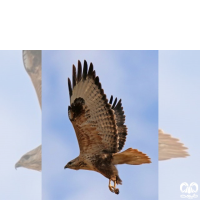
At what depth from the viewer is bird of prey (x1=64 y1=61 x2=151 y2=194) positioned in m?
3.90

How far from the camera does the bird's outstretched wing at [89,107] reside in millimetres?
3896

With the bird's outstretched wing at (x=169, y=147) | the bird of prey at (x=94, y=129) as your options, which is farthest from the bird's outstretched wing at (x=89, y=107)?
the bird's outstretched wing at (x=169, y=147)

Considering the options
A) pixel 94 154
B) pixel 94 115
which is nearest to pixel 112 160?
pixel 94 154

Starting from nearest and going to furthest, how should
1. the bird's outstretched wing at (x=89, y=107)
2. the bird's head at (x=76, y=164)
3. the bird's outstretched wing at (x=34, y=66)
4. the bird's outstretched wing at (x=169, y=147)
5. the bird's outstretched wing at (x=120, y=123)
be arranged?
the bird's outstretched wing at (x=89, y=107)
the bird's head at (x=76, y=164)
the bird's outstretched wing at (x=120, y=123)
the bird's outstretched wing at (x=169, y=147)
the bird's outstretched wing at (x=34, y=66)

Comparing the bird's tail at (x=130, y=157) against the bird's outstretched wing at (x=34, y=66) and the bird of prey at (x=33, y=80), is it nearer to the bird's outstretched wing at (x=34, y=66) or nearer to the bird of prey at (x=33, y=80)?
the bird of prey at (x=33, y=80)

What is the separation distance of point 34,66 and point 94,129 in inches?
51.3

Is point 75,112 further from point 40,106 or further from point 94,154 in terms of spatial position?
point 40,106

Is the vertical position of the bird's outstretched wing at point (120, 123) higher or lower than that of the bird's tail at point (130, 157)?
higher

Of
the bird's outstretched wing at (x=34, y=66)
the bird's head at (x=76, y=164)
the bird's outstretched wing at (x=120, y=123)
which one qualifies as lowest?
the bird's head at (x=76, y=164)

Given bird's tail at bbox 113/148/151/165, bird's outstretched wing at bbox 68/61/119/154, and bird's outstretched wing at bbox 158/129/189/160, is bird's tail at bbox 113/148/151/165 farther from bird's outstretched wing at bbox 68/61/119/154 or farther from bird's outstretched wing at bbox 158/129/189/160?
bird's outstretched wing at bbox 158/129/189/160

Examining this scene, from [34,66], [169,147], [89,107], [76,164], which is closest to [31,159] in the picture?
[76,164]

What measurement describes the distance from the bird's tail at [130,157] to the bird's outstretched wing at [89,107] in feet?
0.65

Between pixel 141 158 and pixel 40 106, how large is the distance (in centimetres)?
131

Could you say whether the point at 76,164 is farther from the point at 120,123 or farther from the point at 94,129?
the point at 120,123
